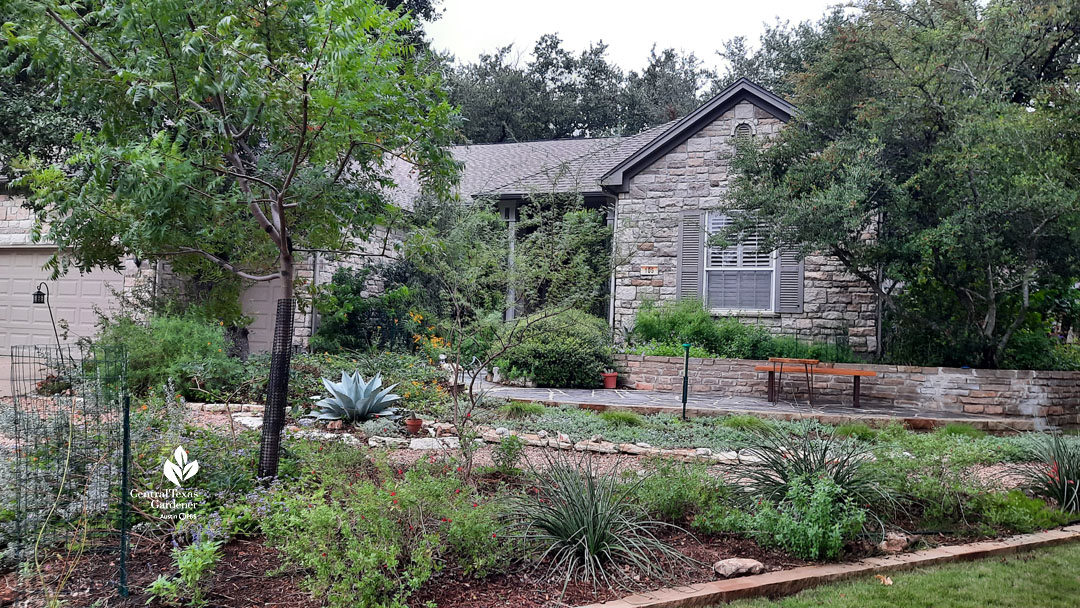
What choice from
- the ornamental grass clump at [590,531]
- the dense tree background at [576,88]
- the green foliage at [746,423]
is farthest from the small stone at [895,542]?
the dense tree background at [576,88]

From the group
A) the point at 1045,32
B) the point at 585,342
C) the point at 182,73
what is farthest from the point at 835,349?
the point at 182,73

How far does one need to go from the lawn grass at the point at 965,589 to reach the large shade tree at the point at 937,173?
18.2 ft

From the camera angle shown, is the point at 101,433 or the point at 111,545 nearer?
the point at 111,545

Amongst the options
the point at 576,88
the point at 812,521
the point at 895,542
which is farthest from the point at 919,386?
the point at 576,88

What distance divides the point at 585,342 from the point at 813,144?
174 inches

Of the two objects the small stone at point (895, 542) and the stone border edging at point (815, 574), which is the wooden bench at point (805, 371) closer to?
the stone border edging at point (815, 574)

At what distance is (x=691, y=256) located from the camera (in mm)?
12922

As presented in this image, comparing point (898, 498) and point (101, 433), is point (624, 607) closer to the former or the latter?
point (898, 498)

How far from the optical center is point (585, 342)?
36.0 feet

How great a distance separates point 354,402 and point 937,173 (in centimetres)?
794

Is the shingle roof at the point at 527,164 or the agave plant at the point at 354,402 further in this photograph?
the shingle roof at the point at 527,164

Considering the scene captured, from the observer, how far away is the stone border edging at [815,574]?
338 centimetres

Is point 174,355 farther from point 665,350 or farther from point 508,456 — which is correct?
point 665,350

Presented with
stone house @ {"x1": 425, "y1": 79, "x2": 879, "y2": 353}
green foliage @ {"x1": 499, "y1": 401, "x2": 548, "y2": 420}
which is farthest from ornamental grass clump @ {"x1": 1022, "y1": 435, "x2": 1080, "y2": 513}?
stone house @ {"x1": 425, "y1": 79, "x2": 879, "y2": 353}
